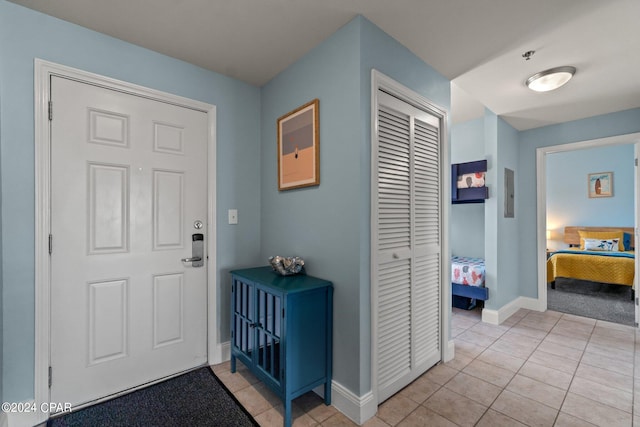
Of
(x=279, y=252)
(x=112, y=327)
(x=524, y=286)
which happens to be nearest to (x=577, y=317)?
(x=524, y=286)

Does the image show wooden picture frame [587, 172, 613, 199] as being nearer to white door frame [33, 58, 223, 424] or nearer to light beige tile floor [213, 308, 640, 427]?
light beige tile floor [213, 308, 640, 427]

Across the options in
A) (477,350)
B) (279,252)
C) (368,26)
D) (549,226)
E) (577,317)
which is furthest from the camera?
(549,226)

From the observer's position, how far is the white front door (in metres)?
1.71

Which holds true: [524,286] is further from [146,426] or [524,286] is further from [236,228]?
[146,426]

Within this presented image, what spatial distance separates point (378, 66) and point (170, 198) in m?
1.69

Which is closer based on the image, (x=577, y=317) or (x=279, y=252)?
(x=279, y=252)

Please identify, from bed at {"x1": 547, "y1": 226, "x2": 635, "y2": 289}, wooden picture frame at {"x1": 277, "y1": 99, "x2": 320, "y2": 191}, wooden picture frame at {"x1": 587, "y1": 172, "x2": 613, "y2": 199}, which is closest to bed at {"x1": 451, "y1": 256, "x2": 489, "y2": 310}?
bed at {"x1": 547, "y1": 226, "x2": 635, "y2": 289}

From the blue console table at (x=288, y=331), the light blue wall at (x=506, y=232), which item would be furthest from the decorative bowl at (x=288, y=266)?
the light blue wall at (x=506, y=232)

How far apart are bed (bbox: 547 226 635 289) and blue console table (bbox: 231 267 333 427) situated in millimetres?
4490

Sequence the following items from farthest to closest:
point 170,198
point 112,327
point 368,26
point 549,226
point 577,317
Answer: point 549,226
point 577,317
point 170,198
point 112,327
point 368,26

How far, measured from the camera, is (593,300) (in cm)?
400

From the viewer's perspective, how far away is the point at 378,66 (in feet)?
5.85

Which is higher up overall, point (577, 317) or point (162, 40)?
point (162, 40)

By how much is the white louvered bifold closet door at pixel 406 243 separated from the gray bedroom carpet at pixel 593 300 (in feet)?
8.64
